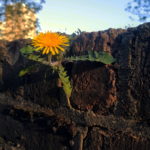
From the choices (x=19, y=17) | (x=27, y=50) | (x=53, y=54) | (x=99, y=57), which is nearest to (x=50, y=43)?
(x=53, y=54)

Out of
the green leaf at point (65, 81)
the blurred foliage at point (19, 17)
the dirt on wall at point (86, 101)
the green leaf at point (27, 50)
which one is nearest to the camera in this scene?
the dirt on wall at point (86, 101)

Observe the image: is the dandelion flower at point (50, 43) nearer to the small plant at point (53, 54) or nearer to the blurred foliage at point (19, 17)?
the small plant at point (53, 54)

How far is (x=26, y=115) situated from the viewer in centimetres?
253

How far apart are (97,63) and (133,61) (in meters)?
0.30

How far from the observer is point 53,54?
2.23 m

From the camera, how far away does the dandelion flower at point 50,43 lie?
2.24 metres

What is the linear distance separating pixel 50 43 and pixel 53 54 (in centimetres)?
10

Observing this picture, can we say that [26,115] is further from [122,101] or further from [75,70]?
[122,101]

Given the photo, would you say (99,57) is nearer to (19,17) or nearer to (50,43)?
(50,43)

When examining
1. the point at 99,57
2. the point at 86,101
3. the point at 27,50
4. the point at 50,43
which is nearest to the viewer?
the point at 99,57

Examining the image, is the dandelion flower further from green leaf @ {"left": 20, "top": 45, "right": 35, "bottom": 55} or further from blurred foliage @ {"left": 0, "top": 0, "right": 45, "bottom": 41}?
blurred foliage @ {"left": 0, "top": 0, "right": 45, "bottom": 41}

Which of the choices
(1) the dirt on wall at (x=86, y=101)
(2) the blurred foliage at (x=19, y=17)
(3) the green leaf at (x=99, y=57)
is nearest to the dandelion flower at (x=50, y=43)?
(1) the dirt on wall at (x=86, y=101)

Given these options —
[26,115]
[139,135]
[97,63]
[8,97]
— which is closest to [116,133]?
[139,135]

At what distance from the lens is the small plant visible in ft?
7.08
